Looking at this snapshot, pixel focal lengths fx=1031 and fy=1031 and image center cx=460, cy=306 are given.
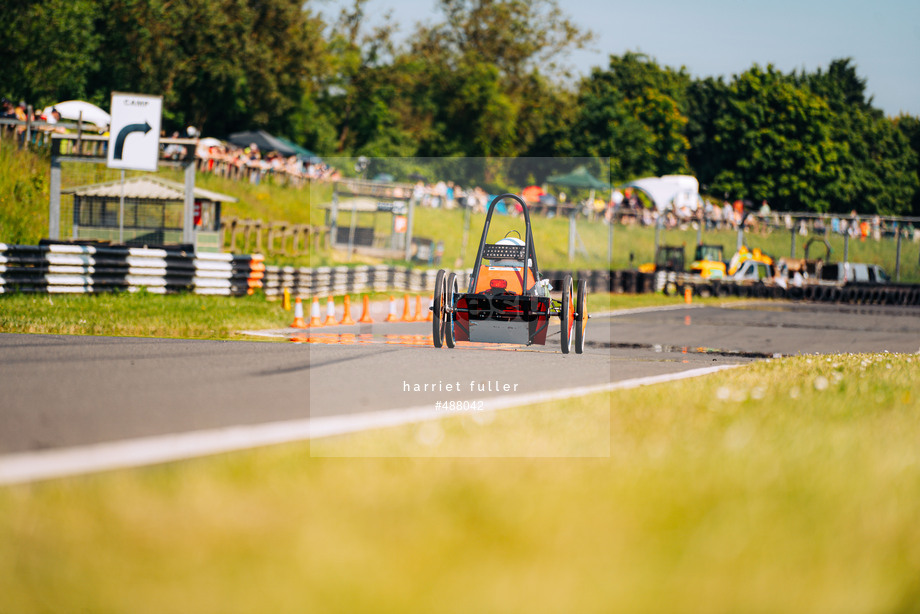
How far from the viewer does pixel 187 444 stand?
5.81 meters

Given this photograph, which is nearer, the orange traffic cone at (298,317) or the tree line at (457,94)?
the orange traffic cone at (298,317)

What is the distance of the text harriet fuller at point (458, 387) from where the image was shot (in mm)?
8562

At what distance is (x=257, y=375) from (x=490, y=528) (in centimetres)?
512

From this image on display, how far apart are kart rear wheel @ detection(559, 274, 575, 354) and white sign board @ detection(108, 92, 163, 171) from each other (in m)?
12.3

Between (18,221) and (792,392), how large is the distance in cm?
2293

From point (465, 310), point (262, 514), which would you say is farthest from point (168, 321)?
point (262, 514)

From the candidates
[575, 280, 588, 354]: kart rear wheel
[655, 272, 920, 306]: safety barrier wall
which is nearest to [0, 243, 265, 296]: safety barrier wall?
[575, 280, 588, 354]: kart rear wheel

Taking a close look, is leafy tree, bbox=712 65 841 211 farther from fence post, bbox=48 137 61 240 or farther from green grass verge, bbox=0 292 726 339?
fence post, bbox=48 137 61 240

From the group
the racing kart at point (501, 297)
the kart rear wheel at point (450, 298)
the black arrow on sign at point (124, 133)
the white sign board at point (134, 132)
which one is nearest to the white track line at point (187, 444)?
the racing kart at point (501, 297)

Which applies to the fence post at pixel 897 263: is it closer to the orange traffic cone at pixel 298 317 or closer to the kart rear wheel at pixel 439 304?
the orange traffic cone at pixel 298 317

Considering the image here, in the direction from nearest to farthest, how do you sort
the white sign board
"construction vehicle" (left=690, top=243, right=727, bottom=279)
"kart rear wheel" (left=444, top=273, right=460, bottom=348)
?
"kart rear wheel" (left=444, top=273, right=460, bottom=348), the white sign board, "construction vehicle" (left=690, top=243, right=727, bottom=279)

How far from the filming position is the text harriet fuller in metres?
8.56

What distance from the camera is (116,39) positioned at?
47.0 metres

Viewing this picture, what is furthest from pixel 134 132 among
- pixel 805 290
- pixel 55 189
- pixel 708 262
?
pixel 805 290
